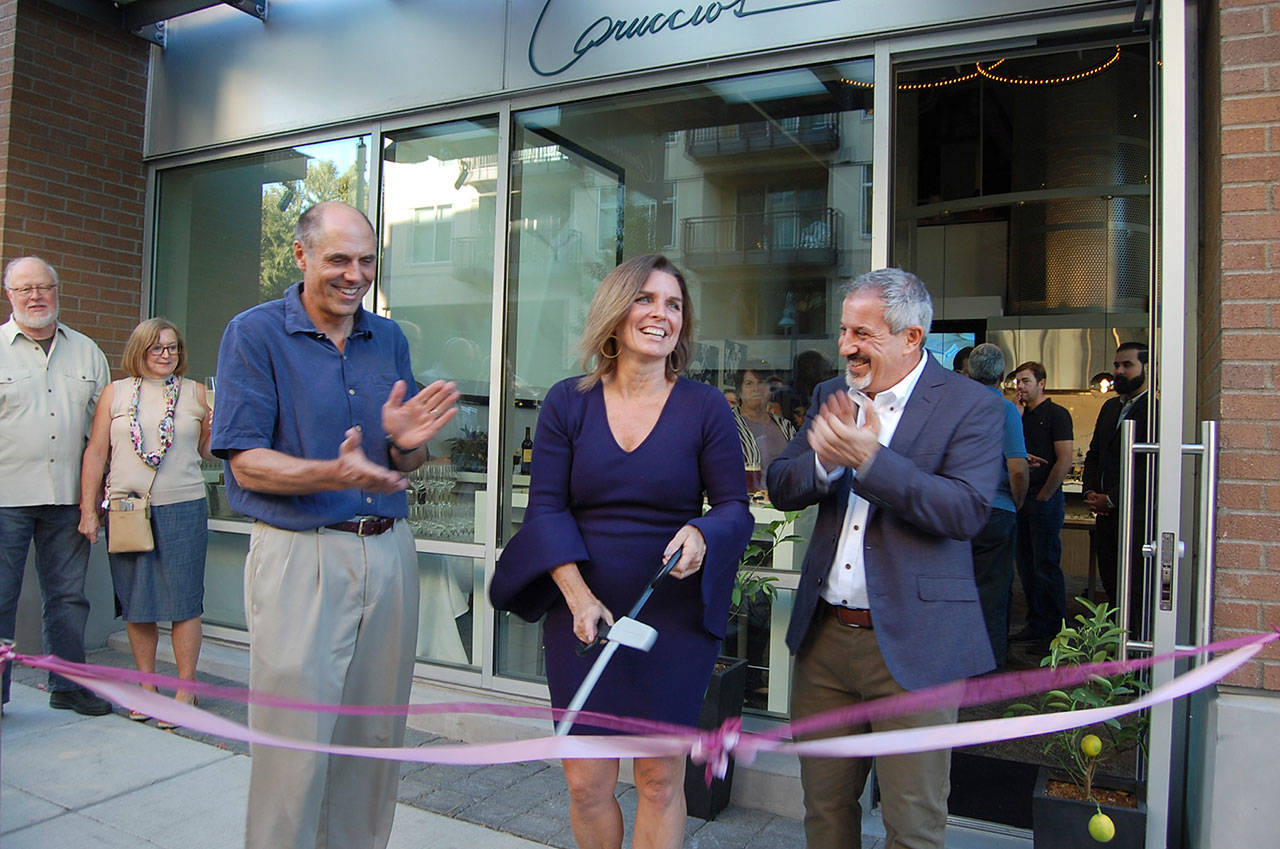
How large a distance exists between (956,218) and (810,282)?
18.9 ft

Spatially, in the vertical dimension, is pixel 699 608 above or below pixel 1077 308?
below

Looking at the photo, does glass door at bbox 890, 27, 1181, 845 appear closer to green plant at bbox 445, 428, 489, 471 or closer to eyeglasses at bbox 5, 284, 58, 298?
green plant at bbox 445, 428, 489, 471

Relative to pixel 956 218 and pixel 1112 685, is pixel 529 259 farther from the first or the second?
pixel 956 218

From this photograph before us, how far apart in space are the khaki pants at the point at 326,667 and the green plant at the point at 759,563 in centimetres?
149

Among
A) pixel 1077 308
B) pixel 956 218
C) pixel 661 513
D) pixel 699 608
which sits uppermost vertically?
pixel 956 218

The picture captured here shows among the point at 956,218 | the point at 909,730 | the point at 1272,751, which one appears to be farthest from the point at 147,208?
the point at 956,218

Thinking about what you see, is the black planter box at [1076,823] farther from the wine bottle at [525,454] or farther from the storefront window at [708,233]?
the wine bottle at [525,454]

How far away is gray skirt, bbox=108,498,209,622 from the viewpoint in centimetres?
448

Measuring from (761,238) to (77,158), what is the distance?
421cm

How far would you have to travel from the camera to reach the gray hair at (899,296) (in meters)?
2.34

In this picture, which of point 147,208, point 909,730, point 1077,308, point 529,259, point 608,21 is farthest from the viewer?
point 1077,308

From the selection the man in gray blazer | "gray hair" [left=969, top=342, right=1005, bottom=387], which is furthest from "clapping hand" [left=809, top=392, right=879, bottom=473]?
"gray hair" [left=969, top=342, right=1005, bottom=387]

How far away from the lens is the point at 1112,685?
287 cm

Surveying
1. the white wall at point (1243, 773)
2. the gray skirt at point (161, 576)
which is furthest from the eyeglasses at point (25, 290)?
the white wall at point (1243, 773)
